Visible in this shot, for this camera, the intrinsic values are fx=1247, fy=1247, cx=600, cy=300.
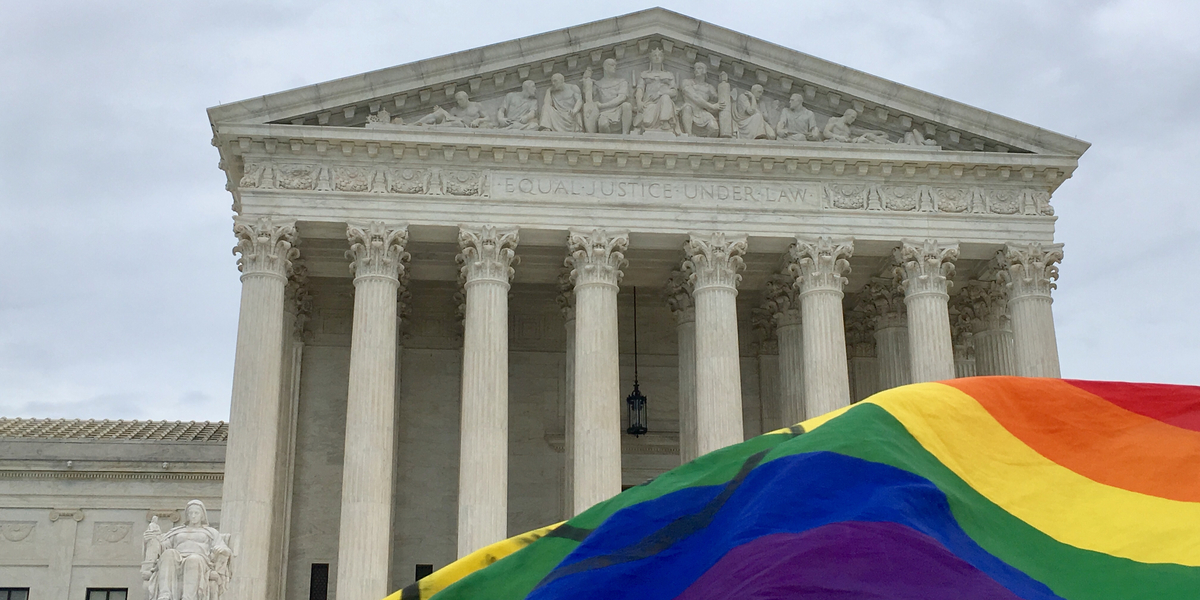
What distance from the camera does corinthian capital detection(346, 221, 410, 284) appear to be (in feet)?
104

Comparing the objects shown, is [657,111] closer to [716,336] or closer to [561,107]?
[561,107]

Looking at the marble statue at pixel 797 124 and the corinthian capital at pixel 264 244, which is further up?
the marble statue at pixel 797 124

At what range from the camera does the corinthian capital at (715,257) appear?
32.6 metres

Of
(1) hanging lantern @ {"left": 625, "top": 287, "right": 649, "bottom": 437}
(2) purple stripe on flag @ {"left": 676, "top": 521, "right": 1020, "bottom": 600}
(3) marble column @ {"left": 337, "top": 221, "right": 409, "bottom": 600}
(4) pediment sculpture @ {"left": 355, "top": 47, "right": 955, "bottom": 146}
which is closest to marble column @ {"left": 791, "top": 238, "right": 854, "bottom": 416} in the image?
(4) pediment sculpture @ {"left": 355, "top": 47, "right": 955, "bottom": 146}

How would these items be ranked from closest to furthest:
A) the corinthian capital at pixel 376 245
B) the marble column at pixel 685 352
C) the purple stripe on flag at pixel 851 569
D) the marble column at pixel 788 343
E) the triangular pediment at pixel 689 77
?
1. the purple stripe on flag at pixel 851 569
2. the corinthian capital at pixel 376 245
3. the triangular pediment at pixel 689 77
4. the marble column at pixel 685 352
5. the marble column at pixel 788 343

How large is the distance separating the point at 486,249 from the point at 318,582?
1133cm

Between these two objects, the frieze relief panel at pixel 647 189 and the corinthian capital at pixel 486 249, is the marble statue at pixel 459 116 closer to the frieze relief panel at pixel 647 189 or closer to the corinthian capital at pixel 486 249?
the frieze relief panel at pixel 647 189

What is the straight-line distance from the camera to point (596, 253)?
32312 mm

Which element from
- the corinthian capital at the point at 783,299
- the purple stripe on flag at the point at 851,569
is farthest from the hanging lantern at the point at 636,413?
the purple stripe on flag at the point at 851,569

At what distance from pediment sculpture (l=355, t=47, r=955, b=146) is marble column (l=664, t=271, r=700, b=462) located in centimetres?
444

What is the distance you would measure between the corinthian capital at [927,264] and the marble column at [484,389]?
10469 millimetres

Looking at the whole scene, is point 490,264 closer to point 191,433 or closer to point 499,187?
point 499,187

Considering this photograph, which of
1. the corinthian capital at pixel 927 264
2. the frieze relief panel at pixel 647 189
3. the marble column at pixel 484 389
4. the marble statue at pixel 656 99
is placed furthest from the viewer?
the marble statue at pixel 656 99

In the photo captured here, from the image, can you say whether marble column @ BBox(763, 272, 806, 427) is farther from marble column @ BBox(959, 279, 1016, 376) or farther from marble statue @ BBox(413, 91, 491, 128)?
marble statue @ BBox(413, 91, 491, 128)
